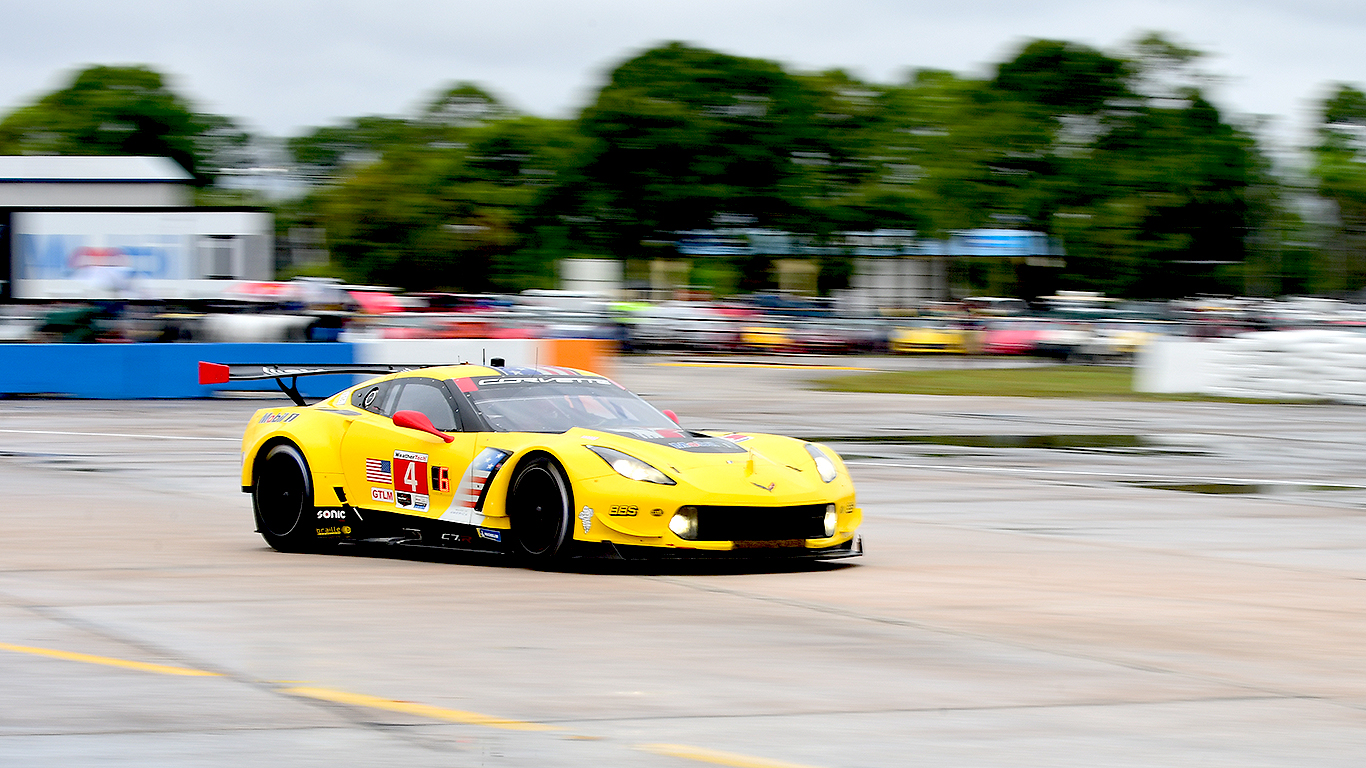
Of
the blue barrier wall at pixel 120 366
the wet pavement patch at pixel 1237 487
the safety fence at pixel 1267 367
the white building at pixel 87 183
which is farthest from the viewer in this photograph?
the white building at pixel 87 183

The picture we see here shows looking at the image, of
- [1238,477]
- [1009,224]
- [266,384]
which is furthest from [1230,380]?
[1009,224]

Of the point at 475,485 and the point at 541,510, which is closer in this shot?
the point at 541,510

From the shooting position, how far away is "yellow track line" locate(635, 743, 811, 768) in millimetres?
4547

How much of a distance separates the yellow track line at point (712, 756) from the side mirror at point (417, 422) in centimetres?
455

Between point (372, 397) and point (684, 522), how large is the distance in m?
2.52

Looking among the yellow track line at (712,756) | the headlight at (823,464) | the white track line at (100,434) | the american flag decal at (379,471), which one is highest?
the headlight at (823,464)

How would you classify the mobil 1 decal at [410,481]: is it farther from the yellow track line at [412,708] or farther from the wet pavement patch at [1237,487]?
the wet pavement patch at [1237,487]

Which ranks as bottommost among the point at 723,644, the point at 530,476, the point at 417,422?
the point at 723,644

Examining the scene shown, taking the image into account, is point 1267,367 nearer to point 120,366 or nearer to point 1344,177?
point 120,366

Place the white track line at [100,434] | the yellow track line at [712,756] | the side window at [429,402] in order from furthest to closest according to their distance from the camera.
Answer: the white track line at [100,434], the side window at [429,402], the yellow track line at [712,756]

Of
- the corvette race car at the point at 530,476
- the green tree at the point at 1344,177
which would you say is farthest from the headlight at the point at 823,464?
the green tree at the point at 1344,177

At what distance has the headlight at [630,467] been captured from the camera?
8258 mm

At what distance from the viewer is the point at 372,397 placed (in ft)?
32.2

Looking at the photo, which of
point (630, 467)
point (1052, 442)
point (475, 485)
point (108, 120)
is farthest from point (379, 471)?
point (108, 120)
